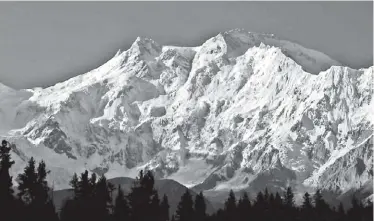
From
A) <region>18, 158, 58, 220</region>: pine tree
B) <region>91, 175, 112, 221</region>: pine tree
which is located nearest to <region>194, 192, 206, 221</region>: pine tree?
<region>91, 175, 112, 221</region>: pine tree

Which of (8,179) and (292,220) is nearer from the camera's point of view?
(8,179)

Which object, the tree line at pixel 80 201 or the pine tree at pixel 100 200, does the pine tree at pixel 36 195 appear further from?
the pine tree at pixel 100 200

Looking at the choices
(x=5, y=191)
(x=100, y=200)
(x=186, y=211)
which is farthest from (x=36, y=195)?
(x=186, y=211)

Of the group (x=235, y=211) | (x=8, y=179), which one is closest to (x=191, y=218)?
(x=235, y=211)

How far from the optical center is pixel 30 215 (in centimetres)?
11262

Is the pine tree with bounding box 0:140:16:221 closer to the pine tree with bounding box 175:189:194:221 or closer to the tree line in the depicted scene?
the tree line

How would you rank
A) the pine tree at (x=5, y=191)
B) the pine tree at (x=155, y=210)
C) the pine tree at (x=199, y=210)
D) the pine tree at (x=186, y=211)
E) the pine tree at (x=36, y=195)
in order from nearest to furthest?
the pine tree at (x=5, y=191)
the pine tree at (x=36, y=195)
the pine tree at (x=155, y=210)
the pine tree at (x=186, y=211)
the pine tree at (x=199, y=210)

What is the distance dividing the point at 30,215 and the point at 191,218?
113 ft

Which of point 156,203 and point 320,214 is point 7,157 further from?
point 320,214

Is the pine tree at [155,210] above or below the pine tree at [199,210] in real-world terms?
below

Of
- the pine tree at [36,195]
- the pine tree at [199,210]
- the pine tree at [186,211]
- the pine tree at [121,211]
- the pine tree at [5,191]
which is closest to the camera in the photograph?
the pine tree at [5,191]

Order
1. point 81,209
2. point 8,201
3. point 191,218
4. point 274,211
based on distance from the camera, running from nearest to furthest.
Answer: point 8,201
point 81,209
point 191,218
point 274,211

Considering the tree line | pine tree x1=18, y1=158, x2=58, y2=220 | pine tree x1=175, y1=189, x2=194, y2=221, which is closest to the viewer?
the tree line

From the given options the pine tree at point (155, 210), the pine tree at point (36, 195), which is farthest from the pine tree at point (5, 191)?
the pine tree at point (155, 210)
